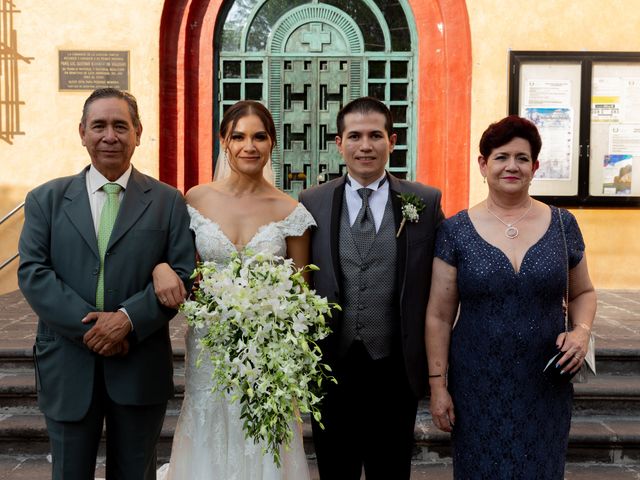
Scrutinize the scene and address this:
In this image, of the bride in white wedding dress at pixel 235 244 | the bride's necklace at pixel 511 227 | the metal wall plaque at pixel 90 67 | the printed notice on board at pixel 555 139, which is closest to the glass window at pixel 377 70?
the printed notice on board at pixel 555 139

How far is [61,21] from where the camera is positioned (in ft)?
26.6

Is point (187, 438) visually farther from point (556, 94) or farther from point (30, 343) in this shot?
point (556, 94)

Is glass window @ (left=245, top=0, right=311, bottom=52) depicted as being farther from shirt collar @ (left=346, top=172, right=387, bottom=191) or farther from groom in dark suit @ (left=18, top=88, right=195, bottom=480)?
groom in dark suit @ (left=18, top=88, right=195, bottom=480)

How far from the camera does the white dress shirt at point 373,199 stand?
10.2 ft

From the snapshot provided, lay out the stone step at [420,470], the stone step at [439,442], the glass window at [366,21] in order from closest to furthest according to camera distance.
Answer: the stone step at [420,470] → the stone step at [439,442] → the glass window at [366,21]

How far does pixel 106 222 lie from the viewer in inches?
112

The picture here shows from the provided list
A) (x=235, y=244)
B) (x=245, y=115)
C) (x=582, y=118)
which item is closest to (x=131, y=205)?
(x=235, y=244)

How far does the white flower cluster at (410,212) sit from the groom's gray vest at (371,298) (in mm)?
127

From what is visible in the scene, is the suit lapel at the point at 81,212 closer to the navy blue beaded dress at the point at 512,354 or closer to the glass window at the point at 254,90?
the navy blue beaded dress at the point at 512,354

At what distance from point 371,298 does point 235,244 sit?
0.67 metres

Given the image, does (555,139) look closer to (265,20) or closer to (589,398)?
(265,20)

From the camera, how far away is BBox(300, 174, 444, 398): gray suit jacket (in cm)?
299

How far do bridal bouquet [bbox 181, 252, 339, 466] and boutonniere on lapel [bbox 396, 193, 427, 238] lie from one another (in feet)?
2.06

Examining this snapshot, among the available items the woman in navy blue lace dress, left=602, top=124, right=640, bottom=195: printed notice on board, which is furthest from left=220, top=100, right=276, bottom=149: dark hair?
left=602, top=124, right=640, bottom=195: printed notice on board
